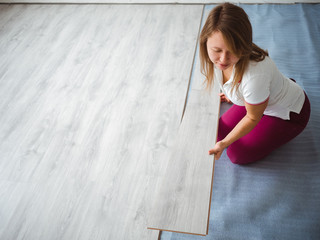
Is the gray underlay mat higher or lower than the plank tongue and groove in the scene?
lower

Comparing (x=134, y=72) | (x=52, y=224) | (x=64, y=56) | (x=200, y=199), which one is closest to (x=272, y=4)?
(x=134, y=72)

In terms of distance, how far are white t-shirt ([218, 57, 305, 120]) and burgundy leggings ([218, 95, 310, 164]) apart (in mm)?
46

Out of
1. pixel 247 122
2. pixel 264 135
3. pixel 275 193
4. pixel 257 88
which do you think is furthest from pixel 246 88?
pixel 275 193

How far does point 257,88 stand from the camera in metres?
1.00

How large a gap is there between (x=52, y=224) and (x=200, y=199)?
93 centimetres

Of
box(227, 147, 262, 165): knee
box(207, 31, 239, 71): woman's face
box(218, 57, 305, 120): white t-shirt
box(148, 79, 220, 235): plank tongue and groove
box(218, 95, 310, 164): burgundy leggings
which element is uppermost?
box(207, 31, 239, 71): woman's face

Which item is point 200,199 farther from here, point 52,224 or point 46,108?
point 46,108

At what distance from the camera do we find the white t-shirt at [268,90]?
0.99 metres

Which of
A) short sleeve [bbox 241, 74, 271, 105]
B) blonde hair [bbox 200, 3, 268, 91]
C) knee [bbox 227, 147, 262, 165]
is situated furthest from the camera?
knee [bbox 227, 147, 262, 165]

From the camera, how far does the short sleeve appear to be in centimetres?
99

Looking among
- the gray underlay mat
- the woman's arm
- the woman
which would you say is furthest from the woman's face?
the gray underlay mat

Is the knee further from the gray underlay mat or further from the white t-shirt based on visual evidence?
the white t-shirt

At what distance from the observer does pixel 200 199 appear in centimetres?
99

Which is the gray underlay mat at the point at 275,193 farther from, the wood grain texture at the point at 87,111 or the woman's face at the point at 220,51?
the woman's face at the point at 220,51
